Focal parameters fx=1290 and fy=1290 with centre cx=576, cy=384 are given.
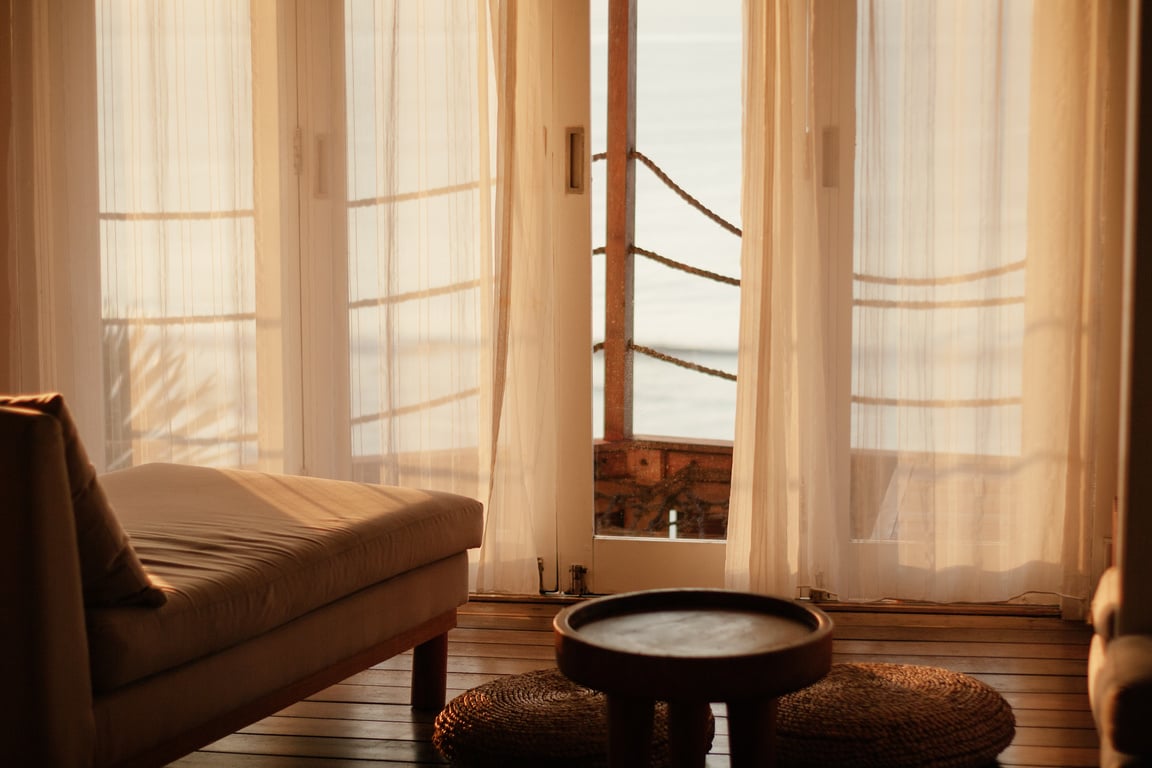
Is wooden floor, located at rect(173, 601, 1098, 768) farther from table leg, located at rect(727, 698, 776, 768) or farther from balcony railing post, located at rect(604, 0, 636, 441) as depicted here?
balcony railing post, located at rect(604, 0, 636, 441)

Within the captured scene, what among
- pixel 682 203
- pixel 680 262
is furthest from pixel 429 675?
pixel 682 203

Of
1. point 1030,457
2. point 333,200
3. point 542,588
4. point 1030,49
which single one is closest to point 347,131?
point 333,200

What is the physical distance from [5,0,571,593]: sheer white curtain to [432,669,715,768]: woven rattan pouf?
40.2 inches

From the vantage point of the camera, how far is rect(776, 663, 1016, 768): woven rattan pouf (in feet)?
8.20

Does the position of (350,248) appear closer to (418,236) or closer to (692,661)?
(418,236)

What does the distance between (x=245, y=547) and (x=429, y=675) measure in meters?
0.69

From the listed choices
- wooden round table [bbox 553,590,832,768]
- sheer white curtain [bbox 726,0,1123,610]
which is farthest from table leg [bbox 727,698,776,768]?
sheer white curtain [bbox 726,0,1123,610]

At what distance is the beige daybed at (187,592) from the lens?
1.91 metres

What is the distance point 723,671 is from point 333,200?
2.29 m

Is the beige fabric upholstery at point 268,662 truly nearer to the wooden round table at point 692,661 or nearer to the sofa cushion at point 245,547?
the sofa cushion at point 245,547

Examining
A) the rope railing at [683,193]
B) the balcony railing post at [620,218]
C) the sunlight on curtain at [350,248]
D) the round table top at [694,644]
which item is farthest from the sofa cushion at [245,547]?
the rope railing at [683,193]

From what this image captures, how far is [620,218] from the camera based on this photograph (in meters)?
3.84

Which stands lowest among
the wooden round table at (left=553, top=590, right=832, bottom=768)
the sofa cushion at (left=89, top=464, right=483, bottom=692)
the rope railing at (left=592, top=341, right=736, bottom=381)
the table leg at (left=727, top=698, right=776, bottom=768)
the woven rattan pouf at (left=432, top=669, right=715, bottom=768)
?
the woven rattan pouf at (left=432, top=669, right=715, bottom=768)

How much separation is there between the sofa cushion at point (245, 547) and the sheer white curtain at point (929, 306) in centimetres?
108
